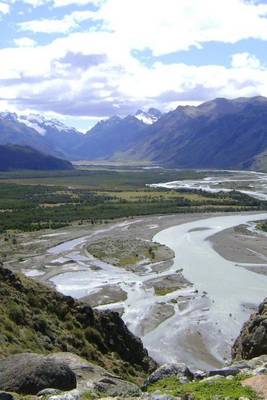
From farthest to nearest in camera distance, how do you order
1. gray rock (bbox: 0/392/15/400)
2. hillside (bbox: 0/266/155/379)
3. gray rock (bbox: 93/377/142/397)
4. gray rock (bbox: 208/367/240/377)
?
hillside (bbox: 0/266/155/379) → gray rock (bbox: 208/367/240/377) → gray rock (bbox: 93/377/142/397) → gray rock (bbox: 0/392/15/400)

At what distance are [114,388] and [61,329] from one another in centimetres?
1694

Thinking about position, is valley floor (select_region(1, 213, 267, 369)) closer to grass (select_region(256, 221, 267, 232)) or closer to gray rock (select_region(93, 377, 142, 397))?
grass (select_region(256, 221, 267, 232))

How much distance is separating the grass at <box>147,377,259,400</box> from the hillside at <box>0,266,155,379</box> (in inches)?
579

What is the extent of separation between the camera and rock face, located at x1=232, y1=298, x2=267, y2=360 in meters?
29.2

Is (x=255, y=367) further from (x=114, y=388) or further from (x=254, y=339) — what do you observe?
(x=254, y=339)

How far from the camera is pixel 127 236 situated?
126m

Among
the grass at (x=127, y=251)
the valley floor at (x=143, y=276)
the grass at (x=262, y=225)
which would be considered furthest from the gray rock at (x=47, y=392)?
the grass at (x=262, y=225)

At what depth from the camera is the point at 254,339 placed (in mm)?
29906

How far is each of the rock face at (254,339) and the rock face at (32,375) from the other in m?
12.3

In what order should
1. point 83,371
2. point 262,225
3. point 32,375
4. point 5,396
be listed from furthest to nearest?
point 262,225
point 83,371
point 32,375
point 5,396

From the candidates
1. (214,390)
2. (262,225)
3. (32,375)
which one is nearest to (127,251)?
(262,225)

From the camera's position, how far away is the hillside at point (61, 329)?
34078 mm

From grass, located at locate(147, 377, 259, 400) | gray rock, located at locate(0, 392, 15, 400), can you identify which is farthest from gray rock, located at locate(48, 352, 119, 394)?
gray rock, located at locate(0, 392, 15, 400)

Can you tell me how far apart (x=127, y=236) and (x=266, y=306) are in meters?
93.0
